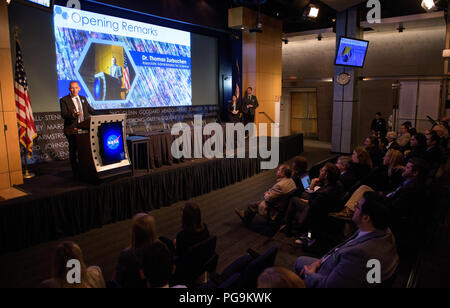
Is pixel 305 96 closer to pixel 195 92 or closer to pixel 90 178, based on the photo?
pixel 195 92

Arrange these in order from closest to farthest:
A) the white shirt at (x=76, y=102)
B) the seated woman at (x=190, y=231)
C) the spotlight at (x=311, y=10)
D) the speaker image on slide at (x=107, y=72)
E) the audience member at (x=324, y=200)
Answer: the seated woman at (x=190, y=231), the audience member at (x=324, y=200), the white shirt at (x=76, y=102), the speaker image on slide at (x=107, y=72), the spotlight at (x=311, y=10)

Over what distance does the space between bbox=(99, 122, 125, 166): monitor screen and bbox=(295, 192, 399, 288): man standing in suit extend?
10.5ft

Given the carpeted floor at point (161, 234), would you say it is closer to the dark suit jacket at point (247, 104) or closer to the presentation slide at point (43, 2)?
the presentation slide at point (43, 2)

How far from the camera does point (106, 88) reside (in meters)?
Answer: 7.18

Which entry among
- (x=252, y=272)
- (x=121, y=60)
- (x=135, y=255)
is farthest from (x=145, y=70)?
(x=252, y=272)

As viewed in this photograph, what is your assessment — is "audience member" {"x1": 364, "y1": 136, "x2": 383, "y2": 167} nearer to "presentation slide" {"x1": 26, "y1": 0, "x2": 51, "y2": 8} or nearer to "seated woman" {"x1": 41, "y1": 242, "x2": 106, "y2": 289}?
"seated woman" {"x1": 41, "y1": 242, "x2": 106, "y2": 289}

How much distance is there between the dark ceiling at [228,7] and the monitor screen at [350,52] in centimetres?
99

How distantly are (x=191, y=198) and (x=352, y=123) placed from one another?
243 inches

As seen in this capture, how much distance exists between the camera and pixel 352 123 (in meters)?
9.79

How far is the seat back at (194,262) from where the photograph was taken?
2262 millimetres

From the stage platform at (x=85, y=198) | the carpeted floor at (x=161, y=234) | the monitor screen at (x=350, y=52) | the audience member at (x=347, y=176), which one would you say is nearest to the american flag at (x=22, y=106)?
the stage platform at (x=85, y=198)
